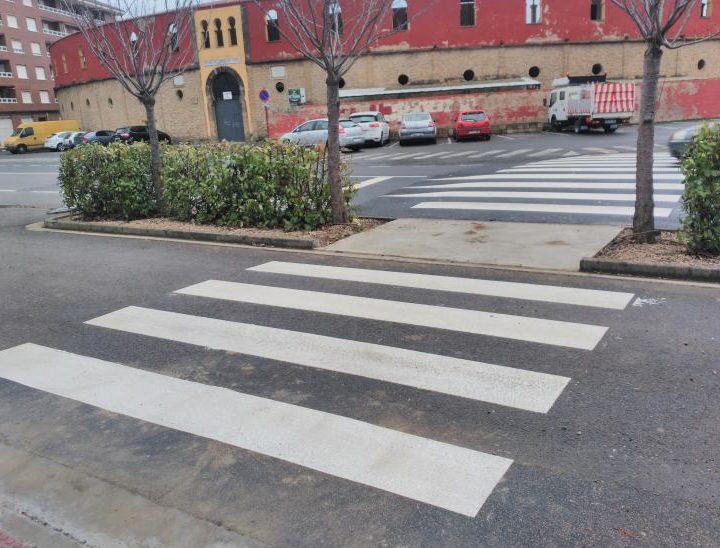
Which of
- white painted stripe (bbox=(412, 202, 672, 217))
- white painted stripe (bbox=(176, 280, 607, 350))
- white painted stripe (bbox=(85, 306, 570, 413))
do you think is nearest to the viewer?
white painted stripe (bbox=(85, 306, 570, 413))

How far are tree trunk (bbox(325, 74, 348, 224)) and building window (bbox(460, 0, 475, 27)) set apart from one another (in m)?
31.7

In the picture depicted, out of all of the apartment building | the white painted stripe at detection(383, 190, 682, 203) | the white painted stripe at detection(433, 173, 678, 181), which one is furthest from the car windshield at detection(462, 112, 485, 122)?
the apartment building

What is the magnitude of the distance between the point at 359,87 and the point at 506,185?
27.2 metres

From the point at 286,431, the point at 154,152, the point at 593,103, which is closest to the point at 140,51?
the point at 154,152

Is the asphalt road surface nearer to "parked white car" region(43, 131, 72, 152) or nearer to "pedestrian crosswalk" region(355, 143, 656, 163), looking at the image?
"pedestrian crosswalk" region(355, 143, 656, 163)

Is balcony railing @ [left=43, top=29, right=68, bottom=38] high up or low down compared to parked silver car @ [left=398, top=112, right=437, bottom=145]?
up

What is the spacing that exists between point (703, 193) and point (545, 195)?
5218mm

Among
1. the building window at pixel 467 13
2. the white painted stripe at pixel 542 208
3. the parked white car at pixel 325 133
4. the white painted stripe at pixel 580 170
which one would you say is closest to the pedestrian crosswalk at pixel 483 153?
the parked white car at pixel 325 133

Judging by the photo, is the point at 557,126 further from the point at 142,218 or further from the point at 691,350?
the point at 691,350

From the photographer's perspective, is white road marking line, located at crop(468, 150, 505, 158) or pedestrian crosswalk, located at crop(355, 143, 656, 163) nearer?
pedestrian crosswalk, located at crop(355, 143, 656, 163)

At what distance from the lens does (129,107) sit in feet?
151

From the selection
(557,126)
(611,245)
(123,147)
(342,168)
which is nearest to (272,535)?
(611,245)

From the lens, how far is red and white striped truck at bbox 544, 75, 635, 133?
28375 millimetres

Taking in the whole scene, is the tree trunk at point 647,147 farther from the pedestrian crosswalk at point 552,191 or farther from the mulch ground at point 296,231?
the mulch ground at point 296,231
